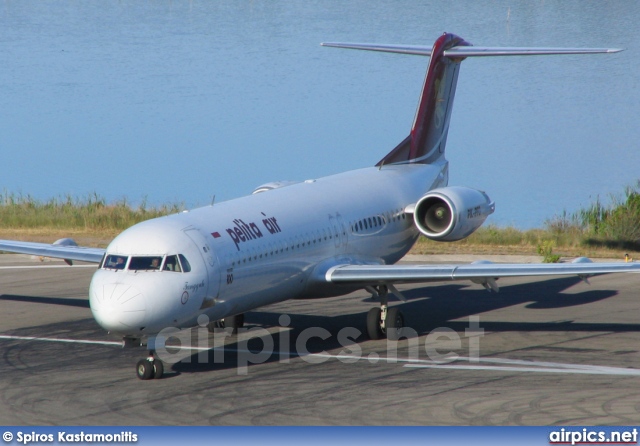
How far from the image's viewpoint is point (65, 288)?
1136 inches

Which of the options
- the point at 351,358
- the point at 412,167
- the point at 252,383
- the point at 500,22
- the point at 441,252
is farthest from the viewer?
the point at 500,22

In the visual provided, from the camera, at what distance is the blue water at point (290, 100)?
5378cm

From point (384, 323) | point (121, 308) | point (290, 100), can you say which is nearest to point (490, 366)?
point (384, 323)

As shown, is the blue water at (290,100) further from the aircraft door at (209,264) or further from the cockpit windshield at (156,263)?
the cockpit windshield at (156,263)

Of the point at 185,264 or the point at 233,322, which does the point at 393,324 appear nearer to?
the point at 233,322

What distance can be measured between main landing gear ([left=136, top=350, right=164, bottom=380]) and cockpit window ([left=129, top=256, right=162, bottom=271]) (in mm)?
1758

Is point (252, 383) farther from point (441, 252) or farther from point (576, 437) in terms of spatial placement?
point (441, 252)

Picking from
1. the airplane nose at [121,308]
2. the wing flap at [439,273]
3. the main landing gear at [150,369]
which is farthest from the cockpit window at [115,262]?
the wing flap at [439,273]

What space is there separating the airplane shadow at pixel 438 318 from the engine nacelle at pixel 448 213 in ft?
6.55

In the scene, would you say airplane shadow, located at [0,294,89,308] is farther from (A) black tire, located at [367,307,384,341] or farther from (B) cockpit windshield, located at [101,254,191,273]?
(B) cockpit windshield, located at [101,254,191,273]

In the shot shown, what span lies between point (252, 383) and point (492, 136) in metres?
45.6

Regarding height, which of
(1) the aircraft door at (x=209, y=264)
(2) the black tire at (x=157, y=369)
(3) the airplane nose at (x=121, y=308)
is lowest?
(2) the black tire at (x=157, y=369)

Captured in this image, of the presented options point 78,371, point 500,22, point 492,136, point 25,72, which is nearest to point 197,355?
point 78,371

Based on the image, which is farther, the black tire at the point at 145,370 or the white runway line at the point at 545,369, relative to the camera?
the white runway line at the point at 545,369
